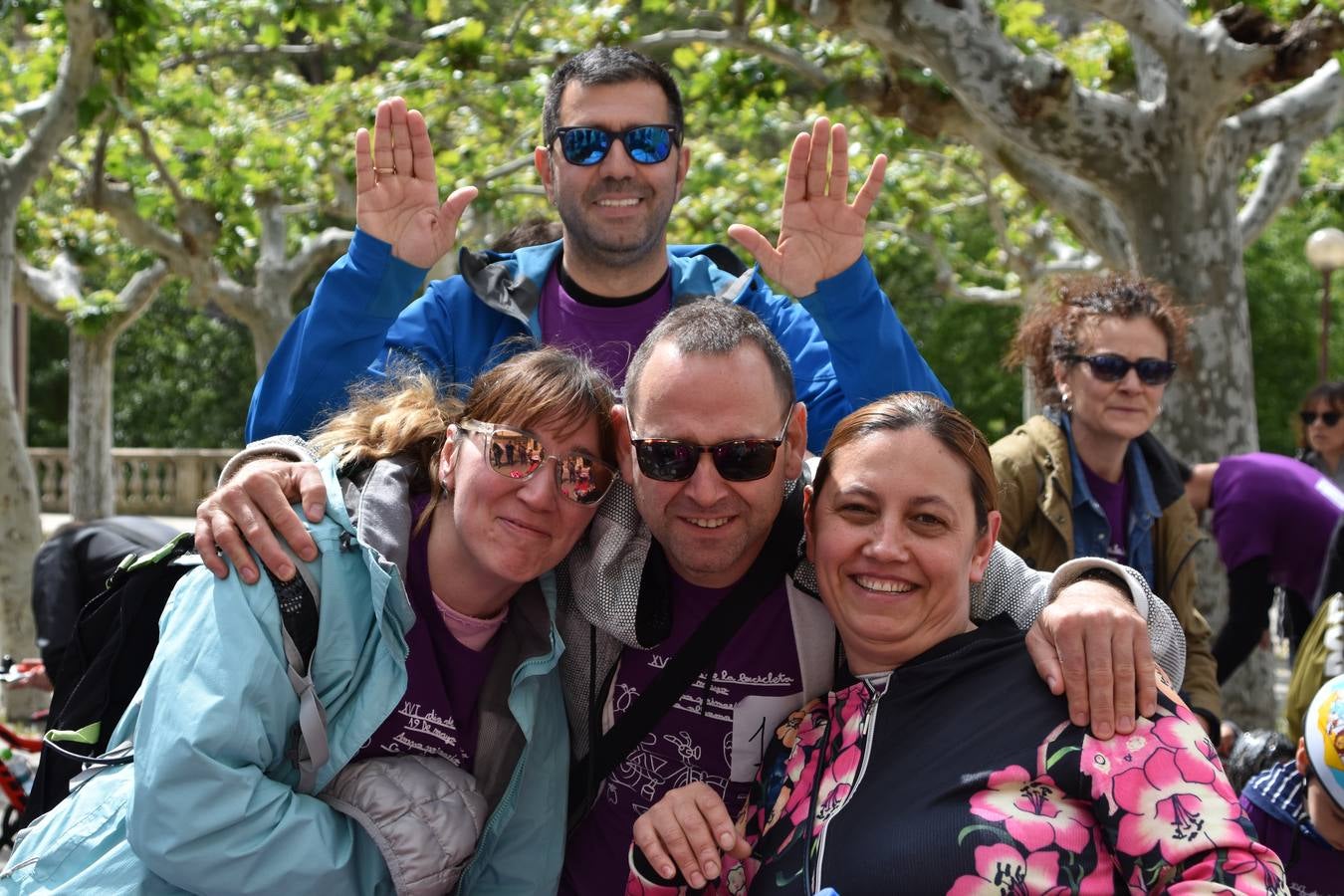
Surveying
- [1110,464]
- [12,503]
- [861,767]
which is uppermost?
[1110,464]

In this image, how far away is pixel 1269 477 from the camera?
4844 mm

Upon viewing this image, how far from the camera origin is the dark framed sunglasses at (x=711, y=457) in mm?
2625

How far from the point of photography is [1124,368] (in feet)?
13.6

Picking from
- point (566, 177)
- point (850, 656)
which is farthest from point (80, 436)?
point (850, 656)

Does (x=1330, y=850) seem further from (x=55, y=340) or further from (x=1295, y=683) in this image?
(x=55, y=340)

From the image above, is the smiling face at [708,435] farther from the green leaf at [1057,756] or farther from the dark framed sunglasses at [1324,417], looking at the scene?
the dark framed sunglasses at [1324,417]

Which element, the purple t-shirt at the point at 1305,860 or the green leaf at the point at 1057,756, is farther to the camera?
the purple t-shirt at the point at 1305,860

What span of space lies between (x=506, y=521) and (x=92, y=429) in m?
14.9

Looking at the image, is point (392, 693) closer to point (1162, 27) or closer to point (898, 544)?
point (898, 544)

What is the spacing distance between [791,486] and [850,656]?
43cm

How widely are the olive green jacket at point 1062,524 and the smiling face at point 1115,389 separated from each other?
0.35 ft

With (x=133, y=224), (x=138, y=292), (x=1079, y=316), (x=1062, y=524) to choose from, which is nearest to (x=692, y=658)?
(x=1062, y=524)

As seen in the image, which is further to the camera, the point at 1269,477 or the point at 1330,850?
the point at 1269,477

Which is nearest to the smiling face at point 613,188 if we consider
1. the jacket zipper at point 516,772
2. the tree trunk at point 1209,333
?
the jacket zipper at point 516,772
